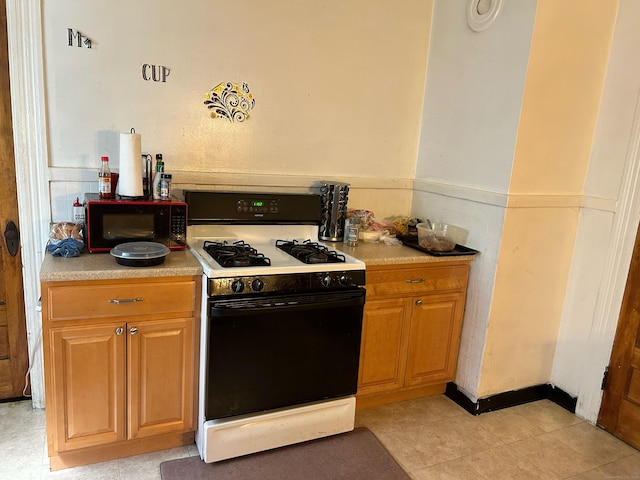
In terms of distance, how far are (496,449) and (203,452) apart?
4.90 feet

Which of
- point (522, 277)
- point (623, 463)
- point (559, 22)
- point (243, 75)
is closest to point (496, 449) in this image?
point (623, 463)

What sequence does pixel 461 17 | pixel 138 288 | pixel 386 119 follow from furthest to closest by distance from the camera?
pixel 386 119 < pixel 461 17 < pixel 138 288

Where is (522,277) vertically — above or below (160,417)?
above

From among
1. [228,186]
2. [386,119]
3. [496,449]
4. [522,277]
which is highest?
[386,119]

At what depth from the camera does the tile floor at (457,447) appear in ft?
7.11

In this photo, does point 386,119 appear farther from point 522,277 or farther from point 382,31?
point 522,277

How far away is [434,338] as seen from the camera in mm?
2791

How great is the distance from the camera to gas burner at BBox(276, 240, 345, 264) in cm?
234

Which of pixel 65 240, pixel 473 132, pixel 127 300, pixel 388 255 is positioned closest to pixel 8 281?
pixel 65 240

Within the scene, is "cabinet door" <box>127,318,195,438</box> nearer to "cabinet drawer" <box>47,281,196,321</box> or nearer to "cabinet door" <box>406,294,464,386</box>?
"cabinet drawer" <box>47,281,196,321</box>

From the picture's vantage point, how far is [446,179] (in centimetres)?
298

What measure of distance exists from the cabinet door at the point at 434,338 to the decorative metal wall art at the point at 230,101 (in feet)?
4.73

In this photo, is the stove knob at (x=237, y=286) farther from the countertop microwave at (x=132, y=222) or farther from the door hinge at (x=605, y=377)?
the door hinge at (x=605, y=377)

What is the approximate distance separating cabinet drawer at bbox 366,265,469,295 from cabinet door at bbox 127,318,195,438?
981 millimetres
